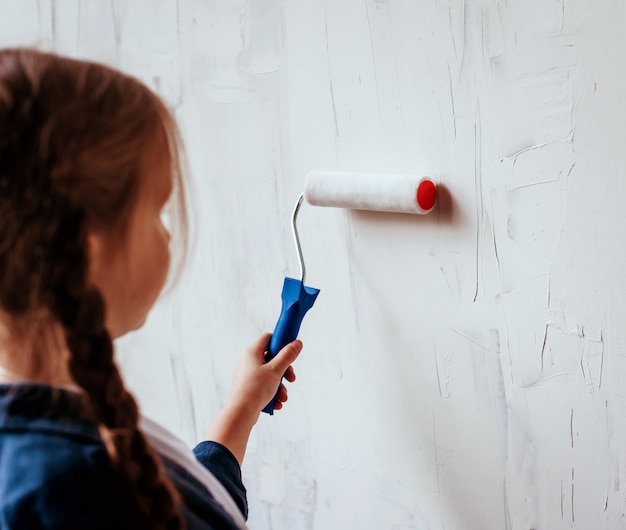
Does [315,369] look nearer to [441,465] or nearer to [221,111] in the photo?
[441,465]

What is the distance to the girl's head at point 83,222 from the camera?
0.44 meters

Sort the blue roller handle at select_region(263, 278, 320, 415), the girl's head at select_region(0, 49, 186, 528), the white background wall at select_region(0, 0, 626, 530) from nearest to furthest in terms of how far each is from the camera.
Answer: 1. the girl's head at select_region(0, 49, 186, 528)
2. the white background wall at select_region(0, 0, 626, 530)
3. the blue roller handle at select_region(263, 278, 320, 415)

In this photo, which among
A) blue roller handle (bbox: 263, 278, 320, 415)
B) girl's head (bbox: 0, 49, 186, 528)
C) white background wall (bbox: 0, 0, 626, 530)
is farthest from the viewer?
blue roller handle (bbox: 263, 278, 320, 415)

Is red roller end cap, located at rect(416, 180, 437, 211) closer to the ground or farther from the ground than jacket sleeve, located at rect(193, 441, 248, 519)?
farther from the ground

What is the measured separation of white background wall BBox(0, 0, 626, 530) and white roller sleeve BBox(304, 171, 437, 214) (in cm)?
2

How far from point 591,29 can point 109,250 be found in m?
0.34

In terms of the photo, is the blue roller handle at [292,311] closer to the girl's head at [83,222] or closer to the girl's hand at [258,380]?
the girl's hand at [258,380]

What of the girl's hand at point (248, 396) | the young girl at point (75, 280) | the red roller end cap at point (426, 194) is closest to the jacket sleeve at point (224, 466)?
the girl's hand at point (248, 396)

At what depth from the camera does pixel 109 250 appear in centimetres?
49

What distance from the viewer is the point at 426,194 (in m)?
0.63

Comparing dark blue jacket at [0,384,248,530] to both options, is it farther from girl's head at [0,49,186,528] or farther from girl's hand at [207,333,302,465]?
girl's hand at [207,333,302,465]

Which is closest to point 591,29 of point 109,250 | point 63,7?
point 109,250

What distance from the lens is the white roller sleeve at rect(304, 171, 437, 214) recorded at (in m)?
0.62

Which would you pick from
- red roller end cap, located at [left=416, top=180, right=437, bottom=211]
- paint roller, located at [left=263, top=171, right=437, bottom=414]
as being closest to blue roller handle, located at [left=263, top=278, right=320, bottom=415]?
paint roller, located at [left=263, top=171, right=437, bottom=414]
